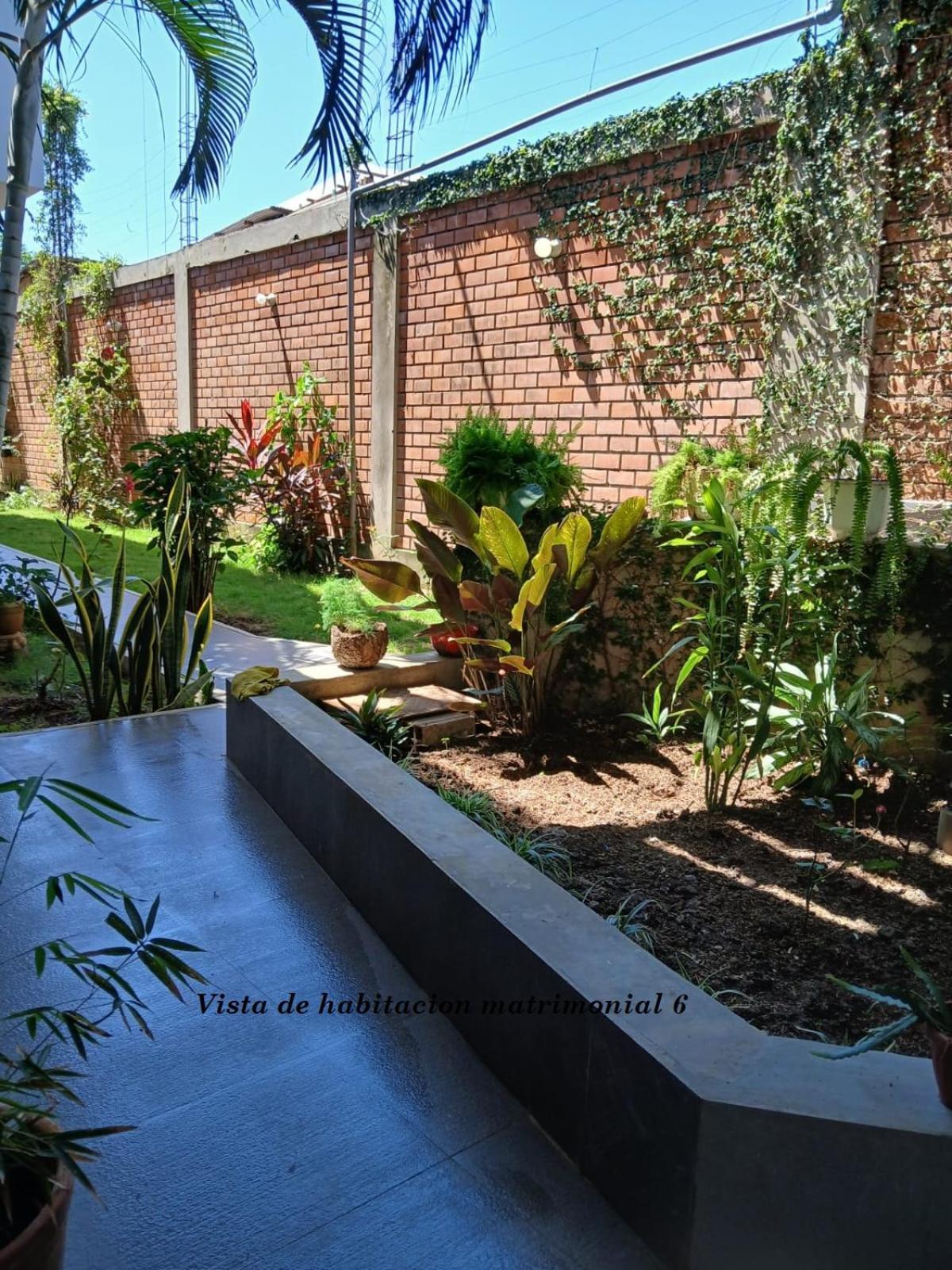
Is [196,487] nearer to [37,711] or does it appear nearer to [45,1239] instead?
[37,711]

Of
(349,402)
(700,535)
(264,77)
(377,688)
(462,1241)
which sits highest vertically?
(264,77)

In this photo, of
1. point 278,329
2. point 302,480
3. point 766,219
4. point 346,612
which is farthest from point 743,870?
point 278,329

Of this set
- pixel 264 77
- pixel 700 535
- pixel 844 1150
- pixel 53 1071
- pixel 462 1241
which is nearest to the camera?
pixel 53 1071

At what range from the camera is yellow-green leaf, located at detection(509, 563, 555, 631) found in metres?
3.88

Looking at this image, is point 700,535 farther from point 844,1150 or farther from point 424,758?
point 844,1150

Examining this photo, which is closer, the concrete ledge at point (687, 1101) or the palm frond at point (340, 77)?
the concrete ledge at point (687, 1101)

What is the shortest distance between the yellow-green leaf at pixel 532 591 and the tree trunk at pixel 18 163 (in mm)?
2083

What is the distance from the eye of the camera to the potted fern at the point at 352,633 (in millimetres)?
4492

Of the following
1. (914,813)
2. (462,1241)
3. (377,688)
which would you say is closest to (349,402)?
(377,688)

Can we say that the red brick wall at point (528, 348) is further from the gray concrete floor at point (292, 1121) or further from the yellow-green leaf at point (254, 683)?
the gray concrete floor at point (292, 1121)

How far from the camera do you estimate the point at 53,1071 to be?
1170mm

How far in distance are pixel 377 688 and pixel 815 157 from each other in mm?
3549

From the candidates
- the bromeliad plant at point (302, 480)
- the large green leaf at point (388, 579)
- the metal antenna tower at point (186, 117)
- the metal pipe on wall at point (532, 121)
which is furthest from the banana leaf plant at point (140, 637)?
the bromeliad plant at point (302, 480)

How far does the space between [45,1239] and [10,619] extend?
4.78 m
